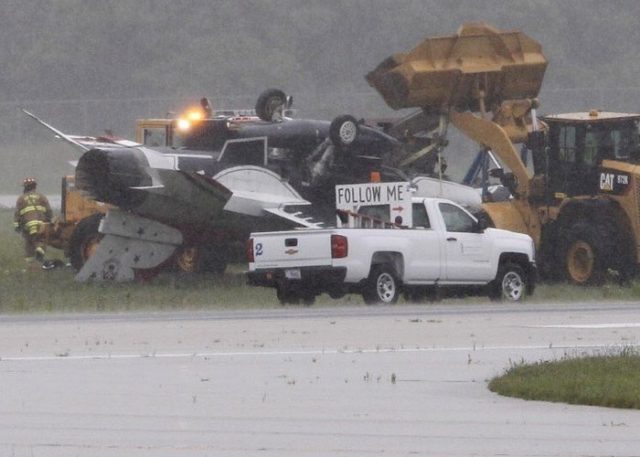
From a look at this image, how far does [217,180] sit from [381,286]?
5.65 m

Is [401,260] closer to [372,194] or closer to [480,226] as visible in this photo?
[372,194]

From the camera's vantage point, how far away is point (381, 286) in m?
24.2

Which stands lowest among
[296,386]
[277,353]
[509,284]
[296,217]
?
[296,386]

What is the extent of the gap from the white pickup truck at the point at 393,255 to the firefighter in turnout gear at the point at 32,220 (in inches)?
403

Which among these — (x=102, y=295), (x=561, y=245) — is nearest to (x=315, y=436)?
(x=102, y=295)

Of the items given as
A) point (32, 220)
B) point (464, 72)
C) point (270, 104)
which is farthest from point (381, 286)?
point (32, 220)

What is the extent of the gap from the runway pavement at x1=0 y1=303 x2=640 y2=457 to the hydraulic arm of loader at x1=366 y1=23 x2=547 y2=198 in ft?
29.5

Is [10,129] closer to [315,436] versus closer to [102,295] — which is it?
[102,295]

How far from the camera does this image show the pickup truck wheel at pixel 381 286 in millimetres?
24062

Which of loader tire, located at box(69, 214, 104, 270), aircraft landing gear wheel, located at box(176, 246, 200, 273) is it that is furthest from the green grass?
loader tire, located at box(69, 214, 104, 270)

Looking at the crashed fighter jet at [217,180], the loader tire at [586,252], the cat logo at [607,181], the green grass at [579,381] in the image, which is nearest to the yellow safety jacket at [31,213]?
the crashed fighter jet at [217,180]

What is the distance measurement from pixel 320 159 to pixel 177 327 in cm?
1020

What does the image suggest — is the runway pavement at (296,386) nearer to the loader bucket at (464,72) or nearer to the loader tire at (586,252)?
the loader tire at (586,252)

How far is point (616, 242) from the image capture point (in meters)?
27.7
